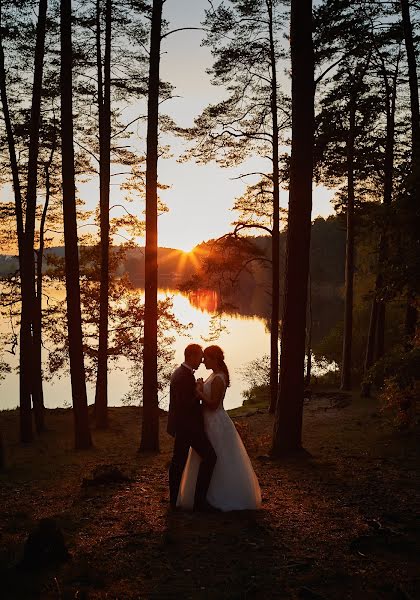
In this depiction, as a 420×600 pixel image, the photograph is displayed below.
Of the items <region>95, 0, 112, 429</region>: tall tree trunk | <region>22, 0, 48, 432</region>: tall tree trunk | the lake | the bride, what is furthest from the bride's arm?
<region>95, 0, 112, 429</region>: tall tree trunk

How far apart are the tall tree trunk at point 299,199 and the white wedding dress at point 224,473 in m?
3.58

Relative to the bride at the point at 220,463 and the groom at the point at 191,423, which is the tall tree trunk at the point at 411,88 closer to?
the bride at the point at 220,463

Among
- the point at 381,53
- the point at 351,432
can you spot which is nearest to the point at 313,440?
the point at 351,432

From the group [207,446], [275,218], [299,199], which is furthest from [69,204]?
[207,446]

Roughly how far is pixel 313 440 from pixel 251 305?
75.5 metres

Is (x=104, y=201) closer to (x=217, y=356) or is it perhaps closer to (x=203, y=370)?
(x=217, y=356)

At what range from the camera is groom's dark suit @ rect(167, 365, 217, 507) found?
654 cm

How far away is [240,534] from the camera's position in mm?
5598

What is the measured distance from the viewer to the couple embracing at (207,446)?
6.55 metres

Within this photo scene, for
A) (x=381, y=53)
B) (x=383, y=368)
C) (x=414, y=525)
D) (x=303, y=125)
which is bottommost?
(x=414, y=525)

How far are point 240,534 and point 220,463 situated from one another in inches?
44.7

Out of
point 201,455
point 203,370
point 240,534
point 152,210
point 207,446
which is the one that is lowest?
point 203,370

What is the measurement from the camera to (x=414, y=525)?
546cm

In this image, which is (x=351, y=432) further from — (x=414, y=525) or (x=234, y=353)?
(x=234, y=353)
